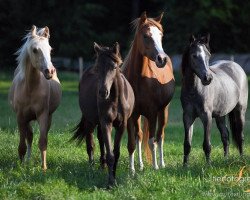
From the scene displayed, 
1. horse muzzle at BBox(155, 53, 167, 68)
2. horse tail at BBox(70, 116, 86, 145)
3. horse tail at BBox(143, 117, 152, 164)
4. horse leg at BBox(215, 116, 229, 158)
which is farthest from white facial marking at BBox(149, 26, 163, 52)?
horse leg at BBox(215, 116, 229, 158)

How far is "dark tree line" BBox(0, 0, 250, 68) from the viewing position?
3191 centimetres

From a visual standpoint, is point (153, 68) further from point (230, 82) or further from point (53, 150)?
point (53, 150)

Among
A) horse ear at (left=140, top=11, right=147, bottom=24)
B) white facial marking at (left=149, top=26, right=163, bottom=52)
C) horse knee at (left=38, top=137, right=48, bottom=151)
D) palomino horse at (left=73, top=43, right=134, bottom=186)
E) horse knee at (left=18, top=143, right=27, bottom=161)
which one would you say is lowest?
horse knee at (left=18, top=143, right=27, bottom=161)

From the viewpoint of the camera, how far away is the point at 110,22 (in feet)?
143

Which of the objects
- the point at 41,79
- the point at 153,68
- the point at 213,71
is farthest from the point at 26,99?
the point at 213,71

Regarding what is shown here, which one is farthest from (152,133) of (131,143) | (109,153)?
(109,153)

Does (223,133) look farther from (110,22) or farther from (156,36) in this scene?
(110,22)

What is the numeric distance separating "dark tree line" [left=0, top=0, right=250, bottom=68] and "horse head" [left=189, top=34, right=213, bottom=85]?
829 inches

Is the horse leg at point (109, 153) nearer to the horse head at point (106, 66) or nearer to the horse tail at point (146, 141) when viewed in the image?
the horse head at point (106, 66)

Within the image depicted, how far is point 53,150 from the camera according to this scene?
1072cm

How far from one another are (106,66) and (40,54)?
1.48 metres

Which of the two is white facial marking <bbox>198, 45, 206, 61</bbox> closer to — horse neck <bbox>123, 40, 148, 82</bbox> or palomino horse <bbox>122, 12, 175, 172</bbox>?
palomino horse <bbox>122, 12, 175, 172</bbox>

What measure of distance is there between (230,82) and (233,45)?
81.2ft

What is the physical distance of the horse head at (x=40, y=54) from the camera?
9102mm
